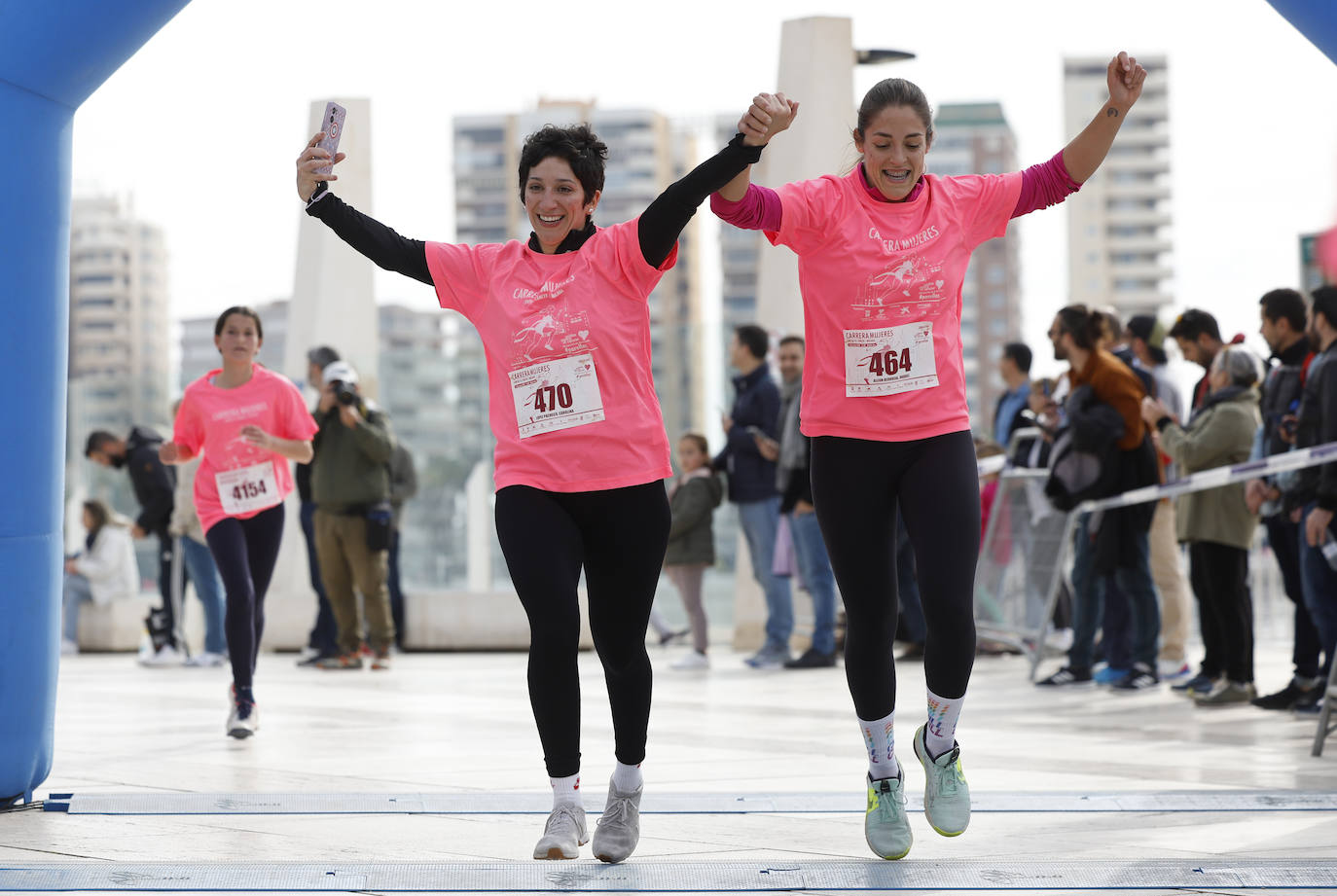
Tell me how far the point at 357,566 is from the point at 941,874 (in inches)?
313

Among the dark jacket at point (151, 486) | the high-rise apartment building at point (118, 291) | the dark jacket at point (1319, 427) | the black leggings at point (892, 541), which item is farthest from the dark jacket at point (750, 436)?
the high-rise apartment building at point (118, 291)

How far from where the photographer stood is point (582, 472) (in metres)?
4.14

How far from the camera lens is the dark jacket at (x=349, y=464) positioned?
1108cm

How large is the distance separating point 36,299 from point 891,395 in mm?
2478

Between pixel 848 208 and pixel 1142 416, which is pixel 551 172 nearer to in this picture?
pixel 848 208

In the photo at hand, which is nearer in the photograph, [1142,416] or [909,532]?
[909,532]

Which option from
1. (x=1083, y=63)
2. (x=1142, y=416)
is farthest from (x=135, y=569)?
(x=1083, y=63)

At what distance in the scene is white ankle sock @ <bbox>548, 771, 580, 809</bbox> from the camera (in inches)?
164

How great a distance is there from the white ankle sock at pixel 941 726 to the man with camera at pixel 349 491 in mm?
7133

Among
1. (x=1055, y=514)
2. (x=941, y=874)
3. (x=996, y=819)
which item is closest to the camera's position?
(x=941, y=874)

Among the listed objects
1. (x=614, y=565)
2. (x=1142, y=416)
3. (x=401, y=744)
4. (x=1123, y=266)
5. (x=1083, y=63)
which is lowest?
(x=401, y=744)

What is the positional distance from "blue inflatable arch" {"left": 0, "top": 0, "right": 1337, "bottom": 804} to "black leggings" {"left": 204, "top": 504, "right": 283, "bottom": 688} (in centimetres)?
215

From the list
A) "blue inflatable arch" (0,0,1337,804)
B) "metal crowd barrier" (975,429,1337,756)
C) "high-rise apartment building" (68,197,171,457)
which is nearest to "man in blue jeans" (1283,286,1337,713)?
"metal crowd barrier" (975,429,1337,756)

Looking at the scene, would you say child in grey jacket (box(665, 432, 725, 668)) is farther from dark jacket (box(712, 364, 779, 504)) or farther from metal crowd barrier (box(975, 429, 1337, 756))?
metal crowd barrier (box(975, 429, 1337, 756))
